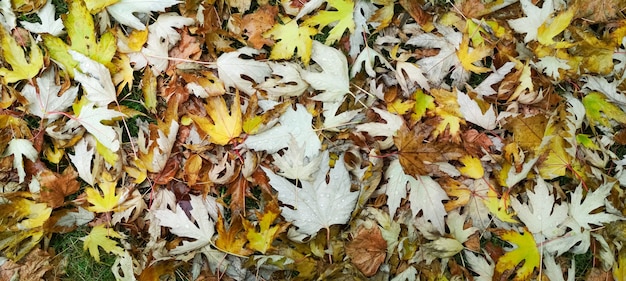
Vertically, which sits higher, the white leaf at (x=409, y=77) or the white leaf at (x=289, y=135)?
the white leaf at (x=409, y=77)

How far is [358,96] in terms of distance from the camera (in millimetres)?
1717

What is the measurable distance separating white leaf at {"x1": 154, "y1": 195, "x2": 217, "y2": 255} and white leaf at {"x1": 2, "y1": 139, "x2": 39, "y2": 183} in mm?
476

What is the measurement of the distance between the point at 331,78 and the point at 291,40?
20 centimetres

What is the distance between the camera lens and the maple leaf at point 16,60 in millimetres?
1712

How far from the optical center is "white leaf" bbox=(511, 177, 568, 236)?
1.63 m

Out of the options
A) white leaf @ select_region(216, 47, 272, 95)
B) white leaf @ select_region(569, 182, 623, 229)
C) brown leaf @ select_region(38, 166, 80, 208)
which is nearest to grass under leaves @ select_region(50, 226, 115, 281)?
brown leaf @ select_region(38, 166, 80, 208)

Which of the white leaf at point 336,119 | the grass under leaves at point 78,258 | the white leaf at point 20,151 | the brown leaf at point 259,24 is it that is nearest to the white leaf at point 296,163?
the white leaf at point 336,119

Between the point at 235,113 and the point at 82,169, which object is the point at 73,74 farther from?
the point at 235,113

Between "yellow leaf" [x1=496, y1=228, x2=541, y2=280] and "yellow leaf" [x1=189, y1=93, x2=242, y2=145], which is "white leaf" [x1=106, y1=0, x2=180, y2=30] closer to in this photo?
"yellow leaf" [x1=189, y1=93, x2=242, y2=145]

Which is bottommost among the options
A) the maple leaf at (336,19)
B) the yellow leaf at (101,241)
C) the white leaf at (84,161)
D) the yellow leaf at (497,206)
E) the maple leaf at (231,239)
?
the yellow leaf at (101,241)

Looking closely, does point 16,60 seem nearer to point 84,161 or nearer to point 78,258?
point 84,161

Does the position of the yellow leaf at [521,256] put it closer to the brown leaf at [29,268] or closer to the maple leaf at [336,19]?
the maple leaf at [336,19]

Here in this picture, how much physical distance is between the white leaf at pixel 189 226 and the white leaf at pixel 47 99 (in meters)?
0.49

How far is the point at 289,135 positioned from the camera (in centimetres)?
166
